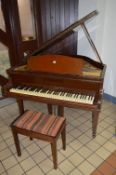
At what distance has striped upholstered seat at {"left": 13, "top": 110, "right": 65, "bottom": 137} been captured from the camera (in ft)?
5.11

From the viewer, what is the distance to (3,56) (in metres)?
2.77

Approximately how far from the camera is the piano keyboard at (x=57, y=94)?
1727mm

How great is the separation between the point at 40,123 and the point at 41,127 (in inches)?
2.6

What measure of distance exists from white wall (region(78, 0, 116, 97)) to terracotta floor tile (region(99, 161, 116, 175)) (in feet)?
4.90

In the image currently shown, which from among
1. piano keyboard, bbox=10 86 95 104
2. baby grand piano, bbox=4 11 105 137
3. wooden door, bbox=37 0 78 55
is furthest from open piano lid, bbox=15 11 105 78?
wooden door, bbox=37 0 78 55

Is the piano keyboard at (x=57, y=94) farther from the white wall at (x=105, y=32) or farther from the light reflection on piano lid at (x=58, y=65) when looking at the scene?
the white wall at (x=105, y=32)

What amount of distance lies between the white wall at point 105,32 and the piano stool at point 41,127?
1641 mm

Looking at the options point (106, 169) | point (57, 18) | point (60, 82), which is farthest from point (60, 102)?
point (57, 18)

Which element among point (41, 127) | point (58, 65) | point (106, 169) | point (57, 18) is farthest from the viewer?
point (57, 18)

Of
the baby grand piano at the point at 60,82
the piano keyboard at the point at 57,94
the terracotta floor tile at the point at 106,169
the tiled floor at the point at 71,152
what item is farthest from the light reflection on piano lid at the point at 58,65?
the terracotta floor tile at the point at 106,169

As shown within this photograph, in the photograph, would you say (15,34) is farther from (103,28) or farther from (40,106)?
(103,28)

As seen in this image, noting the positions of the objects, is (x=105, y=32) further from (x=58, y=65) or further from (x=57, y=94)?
(x=57, y=94)

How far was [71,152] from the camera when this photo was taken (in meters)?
1.94

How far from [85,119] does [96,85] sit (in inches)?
39.1
